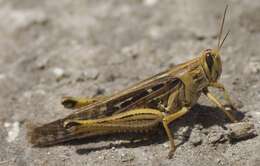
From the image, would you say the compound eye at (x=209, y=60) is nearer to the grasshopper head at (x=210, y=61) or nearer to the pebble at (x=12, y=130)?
the grasshopper head at (x=210, y=61)

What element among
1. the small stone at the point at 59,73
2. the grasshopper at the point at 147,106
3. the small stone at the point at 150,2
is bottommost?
the grasshopper at the point at 147,106

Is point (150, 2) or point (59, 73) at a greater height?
point (150, 2)

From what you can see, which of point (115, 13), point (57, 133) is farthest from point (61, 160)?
point (115, 13)

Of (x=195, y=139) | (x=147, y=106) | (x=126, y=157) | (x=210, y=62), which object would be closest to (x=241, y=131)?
(x=195, y=139)

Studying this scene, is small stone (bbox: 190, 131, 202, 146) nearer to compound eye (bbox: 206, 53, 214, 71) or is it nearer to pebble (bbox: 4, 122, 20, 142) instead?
compound eye (bbox: 206, 53, 214, 71)

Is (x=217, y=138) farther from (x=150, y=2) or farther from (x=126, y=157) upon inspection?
(x=150, y=2)

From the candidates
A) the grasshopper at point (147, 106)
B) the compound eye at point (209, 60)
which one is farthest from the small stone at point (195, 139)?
the compound eye at point (209, 60)

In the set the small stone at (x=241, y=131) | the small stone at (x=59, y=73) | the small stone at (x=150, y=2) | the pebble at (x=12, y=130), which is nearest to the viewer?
the small stone at (x=241, y=131)
